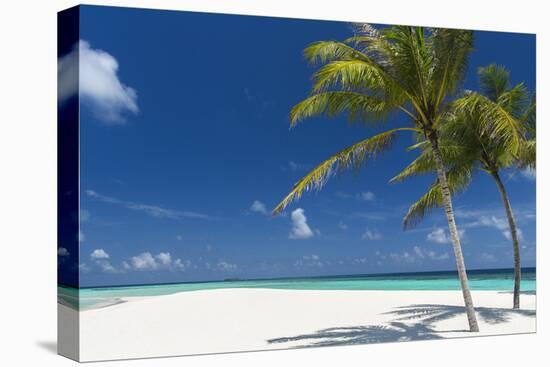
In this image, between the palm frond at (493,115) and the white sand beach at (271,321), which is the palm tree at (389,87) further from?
the white sand beach at (271,321)

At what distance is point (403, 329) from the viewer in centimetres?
1285

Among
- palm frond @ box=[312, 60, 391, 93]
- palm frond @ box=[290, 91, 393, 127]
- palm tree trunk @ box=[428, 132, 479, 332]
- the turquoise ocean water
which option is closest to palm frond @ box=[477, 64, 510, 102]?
palm tree trunk @ box=[428, 132, 479, 332]

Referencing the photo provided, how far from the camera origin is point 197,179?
11820 millimetres

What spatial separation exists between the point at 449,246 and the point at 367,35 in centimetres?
369

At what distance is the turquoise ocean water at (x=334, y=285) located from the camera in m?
10.8

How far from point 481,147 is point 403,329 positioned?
3661 millimetres

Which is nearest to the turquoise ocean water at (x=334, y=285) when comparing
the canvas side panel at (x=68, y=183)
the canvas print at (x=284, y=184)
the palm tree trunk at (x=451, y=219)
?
the canvas print at (x=284, y=184)

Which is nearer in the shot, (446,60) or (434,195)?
(446,60)

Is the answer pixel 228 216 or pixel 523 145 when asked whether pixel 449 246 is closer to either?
pixel 523 145

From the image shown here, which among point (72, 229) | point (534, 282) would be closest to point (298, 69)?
point (72, 229)

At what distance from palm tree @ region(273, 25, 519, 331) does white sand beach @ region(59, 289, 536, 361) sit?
748 millimetres

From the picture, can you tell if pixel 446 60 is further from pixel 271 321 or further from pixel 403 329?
pixel 271 321

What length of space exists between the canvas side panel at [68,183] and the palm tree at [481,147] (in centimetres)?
518

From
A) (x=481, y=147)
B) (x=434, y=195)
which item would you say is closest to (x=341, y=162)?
(x=434, y=195)
